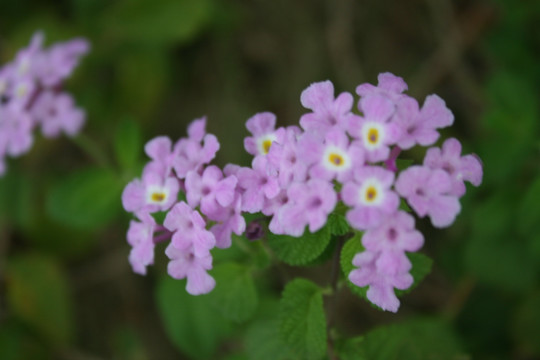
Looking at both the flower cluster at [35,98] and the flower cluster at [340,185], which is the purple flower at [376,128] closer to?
the flower cluster at [340,185]

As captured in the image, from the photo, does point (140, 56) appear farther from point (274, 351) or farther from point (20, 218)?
point (274, 351)

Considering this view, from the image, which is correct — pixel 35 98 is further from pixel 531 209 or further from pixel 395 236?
pixel 531 209

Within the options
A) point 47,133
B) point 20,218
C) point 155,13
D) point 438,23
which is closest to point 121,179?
point 47,133

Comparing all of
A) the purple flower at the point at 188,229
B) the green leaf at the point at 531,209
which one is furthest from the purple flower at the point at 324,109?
the green leaf at the point at 531,209

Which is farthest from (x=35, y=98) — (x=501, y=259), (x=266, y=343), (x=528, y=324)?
(x=528, y=324)

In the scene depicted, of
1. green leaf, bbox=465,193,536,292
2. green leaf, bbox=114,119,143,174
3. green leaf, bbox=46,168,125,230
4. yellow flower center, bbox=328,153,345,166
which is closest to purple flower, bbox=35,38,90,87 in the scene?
green leaf, bbox=114,119,143,174

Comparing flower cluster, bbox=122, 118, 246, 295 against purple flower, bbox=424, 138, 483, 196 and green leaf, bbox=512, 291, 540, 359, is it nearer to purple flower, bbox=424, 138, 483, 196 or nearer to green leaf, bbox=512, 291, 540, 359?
purple flower, bbox=424, 138, 483, 196
